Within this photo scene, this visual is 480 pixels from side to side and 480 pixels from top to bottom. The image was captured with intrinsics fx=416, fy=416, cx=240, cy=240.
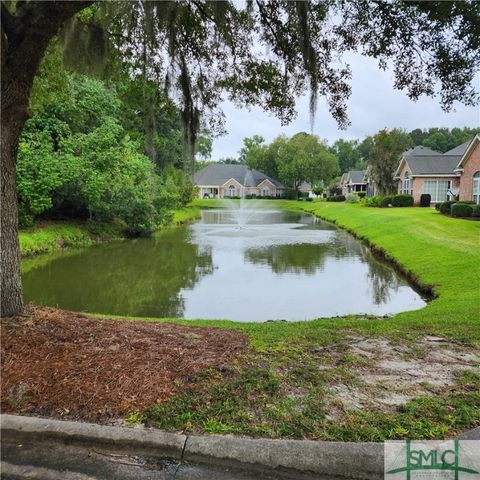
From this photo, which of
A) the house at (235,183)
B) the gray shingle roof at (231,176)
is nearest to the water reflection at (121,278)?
the house at (235,183)

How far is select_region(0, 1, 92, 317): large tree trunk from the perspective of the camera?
354 centimetres

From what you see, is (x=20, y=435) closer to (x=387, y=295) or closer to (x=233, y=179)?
(x=387, y=295)

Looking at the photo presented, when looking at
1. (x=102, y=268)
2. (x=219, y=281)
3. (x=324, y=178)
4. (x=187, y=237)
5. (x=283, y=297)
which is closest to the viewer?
(x=283, y=297)

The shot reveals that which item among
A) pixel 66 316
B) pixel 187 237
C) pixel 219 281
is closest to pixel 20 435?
pixel 66 316

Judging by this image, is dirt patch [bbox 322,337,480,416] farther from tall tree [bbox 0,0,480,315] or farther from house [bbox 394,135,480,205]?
house [bbox 394,135,480,205]

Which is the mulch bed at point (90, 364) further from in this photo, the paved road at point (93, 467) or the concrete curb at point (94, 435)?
the paved road at point (93, 467)

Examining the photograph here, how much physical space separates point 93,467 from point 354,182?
64.0 m

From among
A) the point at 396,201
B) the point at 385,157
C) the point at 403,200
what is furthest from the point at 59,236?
the point at 385,157

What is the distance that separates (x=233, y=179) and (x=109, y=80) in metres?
63.0

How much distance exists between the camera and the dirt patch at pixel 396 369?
313 cm

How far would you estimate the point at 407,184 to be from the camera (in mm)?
36031

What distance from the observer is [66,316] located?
437 cm

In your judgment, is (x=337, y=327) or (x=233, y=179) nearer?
(x=337, y=327)

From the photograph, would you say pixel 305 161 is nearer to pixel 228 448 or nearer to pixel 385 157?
pixel 385 157
